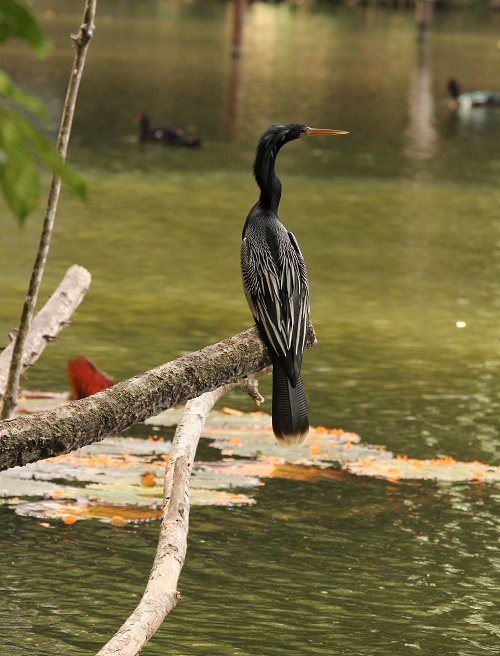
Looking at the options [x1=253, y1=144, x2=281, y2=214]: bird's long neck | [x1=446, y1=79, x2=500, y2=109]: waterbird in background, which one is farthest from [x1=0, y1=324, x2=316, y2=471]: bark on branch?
[x1=446, y1=79, x2=500, y2=109]: waterbird in background

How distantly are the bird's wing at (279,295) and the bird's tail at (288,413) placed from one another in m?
0.04

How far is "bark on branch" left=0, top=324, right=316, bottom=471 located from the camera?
3564 mm

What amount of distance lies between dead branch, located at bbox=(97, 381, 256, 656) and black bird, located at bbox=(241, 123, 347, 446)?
0.28 m

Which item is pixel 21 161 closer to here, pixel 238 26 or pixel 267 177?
pixel 267 177

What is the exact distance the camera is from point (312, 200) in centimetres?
1547

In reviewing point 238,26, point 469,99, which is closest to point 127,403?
point 469,99

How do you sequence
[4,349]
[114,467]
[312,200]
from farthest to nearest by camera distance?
[312,200] < [114,467] < [4,349]

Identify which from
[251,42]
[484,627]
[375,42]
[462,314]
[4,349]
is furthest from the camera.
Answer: [375,42]

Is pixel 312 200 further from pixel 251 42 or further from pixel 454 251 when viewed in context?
pixel 251 42

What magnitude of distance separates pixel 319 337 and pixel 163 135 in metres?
9.70

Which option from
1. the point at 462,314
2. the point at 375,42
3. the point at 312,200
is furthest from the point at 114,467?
the point at 375,42

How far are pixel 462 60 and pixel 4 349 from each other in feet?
104

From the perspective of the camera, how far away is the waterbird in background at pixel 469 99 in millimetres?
25750

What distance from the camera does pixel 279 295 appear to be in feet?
14.7
